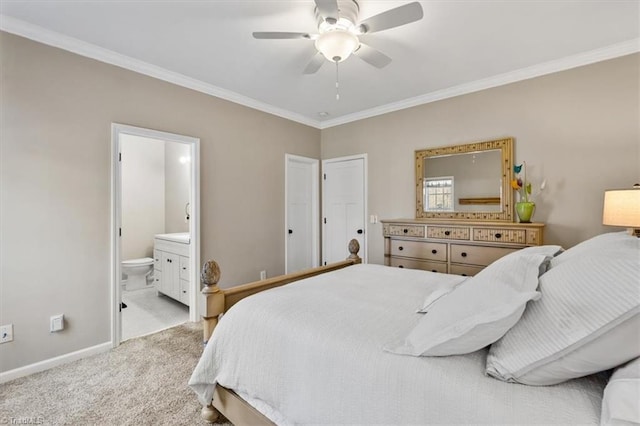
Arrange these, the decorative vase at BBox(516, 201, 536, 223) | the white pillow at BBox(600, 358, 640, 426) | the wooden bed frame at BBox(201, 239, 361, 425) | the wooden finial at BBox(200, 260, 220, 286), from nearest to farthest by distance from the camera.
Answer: the white pillow at BBox(600, 358, 640, 426) < the wooden bed frame at BBox(201, 239, 361, 425) < the wooden finial at BBox(200, 260, 220, 286) < the decorative vase at BBox(516, 201, 536, 223)

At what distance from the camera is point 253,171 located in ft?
12.2

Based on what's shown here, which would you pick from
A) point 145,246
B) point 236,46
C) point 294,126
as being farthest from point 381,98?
point 145,246

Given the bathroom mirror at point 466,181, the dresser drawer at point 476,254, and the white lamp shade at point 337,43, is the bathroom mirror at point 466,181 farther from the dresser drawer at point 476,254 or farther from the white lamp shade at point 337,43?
the white lamp shade at point 337,43

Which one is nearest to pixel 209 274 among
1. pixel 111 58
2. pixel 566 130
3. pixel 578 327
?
Answer: pixel 578 327

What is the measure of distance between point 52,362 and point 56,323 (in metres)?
0.30

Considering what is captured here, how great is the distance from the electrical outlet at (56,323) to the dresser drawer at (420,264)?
313 cm

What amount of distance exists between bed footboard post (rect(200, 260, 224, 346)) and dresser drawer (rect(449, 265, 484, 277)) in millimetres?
2330

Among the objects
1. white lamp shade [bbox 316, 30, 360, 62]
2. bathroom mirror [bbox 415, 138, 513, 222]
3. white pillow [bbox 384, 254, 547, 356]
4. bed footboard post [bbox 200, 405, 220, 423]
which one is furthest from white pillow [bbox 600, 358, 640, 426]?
bathroom mirror [bbox 415, 138, 513, 222]

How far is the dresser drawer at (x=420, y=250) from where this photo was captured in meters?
3.02

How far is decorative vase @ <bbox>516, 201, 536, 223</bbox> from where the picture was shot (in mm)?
2689

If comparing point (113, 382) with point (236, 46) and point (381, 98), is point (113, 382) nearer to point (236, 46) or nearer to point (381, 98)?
point (236, 46)

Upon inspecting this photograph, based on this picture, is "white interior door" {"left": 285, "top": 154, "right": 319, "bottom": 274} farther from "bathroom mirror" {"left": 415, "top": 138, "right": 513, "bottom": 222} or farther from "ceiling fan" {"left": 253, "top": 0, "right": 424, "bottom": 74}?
"ceiling fan" {"left": 253, "top": 0, "right": 424, "bottom": 74}

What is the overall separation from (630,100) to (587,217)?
1.02 metres

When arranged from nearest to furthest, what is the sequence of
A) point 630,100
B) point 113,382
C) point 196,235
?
point 113,382 < point 630,100 < point 196,235
